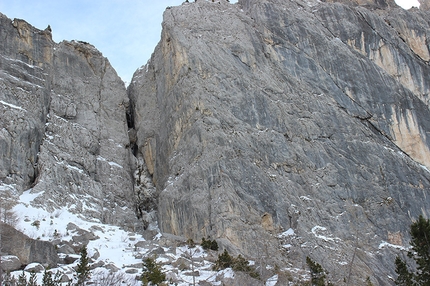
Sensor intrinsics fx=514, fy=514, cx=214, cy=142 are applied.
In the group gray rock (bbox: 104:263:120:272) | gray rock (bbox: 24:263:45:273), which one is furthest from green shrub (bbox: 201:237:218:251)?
gray rock (bbox: 24:263:45:273)

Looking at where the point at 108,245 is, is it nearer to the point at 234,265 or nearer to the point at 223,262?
the point at 223,262

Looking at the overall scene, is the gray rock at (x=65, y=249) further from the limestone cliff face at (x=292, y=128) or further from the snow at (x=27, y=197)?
the limestone cliff face at (x=292, y=128)

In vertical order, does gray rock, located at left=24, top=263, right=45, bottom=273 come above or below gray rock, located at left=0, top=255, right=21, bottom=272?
A: below

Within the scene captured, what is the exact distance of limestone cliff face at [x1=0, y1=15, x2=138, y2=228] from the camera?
4103 centimetres

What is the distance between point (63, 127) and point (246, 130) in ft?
55.2

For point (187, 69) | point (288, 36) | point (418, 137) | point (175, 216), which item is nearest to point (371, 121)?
point (418, 137)

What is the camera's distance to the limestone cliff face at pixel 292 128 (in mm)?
37781

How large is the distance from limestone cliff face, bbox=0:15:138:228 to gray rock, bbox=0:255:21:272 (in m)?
11.2

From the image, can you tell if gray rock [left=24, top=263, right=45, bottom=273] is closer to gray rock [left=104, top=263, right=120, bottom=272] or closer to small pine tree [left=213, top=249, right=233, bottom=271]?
gray rock [left=104, top=263, right=120, bottom=272]

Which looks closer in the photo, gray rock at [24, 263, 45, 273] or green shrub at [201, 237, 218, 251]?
gray rock at [24, 263, 45, 273]

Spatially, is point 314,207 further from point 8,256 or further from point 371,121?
point 8,256

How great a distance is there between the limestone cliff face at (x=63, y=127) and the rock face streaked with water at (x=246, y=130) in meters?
0.13

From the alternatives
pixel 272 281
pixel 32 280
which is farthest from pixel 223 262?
pixel 32 280

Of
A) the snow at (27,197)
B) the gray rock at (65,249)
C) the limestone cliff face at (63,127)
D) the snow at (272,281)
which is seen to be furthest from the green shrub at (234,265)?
the snow at (27,197)
